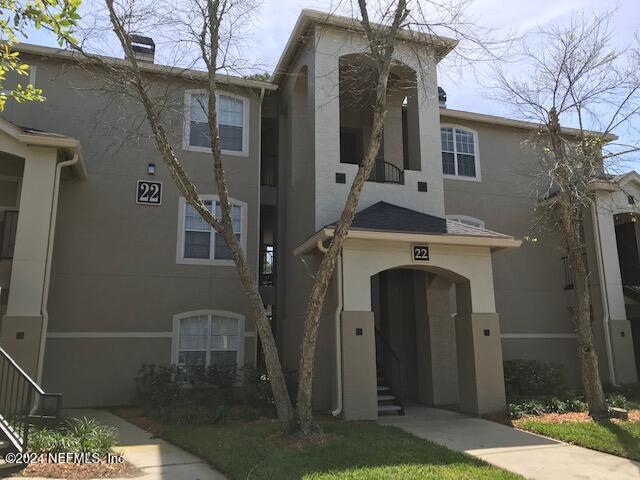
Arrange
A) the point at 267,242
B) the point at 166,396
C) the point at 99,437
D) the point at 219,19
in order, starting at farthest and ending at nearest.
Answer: the point at 267,242
the point at 166,396
the point at 219,19
the point at 99,437

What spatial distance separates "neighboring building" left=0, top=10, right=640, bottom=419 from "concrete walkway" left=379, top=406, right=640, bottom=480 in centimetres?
97

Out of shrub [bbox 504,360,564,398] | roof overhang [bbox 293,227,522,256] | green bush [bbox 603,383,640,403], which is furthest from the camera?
green bush [bbox 603,383,640,403]

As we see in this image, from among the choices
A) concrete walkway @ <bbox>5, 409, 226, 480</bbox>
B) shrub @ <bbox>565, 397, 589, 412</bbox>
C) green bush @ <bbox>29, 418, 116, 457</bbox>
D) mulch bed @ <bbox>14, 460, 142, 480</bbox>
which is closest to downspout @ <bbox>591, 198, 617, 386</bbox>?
shrub @ <bbox>565, 397, 589, 412</bbox>

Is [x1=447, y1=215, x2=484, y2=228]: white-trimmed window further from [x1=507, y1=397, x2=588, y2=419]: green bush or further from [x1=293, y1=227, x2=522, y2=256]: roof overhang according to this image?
[x1=507, y1=397, x2=588, y2=419]: green bush

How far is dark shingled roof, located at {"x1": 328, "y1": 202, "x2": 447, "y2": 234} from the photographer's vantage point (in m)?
11.3

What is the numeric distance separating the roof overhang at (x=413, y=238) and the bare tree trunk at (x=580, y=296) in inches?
50.5

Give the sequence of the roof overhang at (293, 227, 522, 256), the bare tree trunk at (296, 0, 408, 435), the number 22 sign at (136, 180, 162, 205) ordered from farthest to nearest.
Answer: the number 22 sign at (136, 180, 162, 205) → the roof overhang at (293, 227, 522, 256) → the bare tree trunk at (296, 0, 408, 435)

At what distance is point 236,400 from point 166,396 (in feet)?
4.94

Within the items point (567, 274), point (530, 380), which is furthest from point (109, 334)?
point (567, 274)

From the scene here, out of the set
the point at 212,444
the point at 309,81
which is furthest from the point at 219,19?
the point at 212,444

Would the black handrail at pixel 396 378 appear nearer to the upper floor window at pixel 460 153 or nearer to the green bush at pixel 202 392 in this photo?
the green bush at pixel 202 392

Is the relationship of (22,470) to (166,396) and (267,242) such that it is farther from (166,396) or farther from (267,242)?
(267,242)

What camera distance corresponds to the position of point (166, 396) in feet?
37.2

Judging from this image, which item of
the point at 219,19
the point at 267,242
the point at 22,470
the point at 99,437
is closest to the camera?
the point at 22,470
